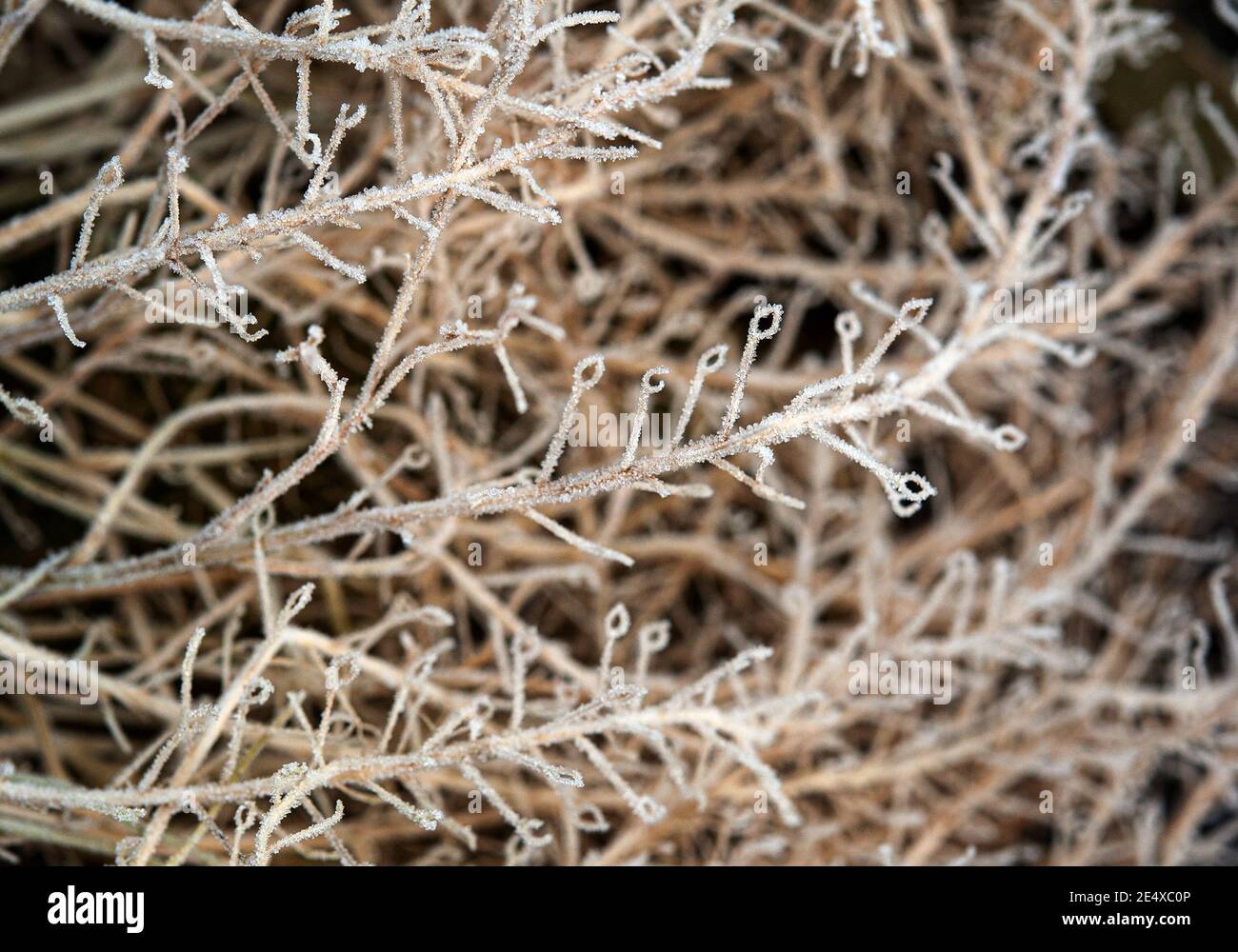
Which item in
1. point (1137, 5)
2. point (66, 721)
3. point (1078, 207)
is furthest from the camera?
point (1137, 5)

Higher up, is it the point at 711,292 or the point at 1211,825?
the point at 711,292

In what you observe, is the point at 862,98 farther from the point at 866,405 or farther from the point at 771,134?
the point at 866,405
